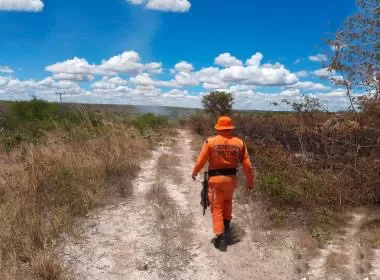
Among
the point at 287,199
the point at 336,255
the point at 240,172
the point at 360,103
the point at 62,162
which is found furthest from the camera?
the point at 240,172

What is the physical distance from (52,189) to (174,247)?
9.23 feet

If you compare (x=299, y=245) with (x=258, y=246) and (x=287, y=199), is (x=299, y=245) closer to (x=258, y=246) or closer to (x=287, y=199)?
(x=258, y=246)

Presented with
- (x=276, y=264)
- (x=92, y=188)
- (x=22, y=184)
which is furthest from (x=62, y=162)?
(x=276, y=264)

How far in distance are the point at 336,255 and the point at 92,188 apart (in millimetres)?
4667

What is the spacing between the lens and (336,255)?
527cm

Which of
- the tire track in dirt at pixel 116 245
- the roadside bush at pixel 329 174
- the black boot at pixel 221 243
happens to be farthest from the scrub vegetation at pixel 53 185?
the roadside bush at pixel 329 174

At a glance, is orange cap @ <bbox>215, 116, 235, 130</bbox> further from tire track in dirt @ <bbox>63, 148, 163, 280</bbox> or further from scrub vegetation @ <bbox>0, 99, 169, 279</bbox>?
scrub vegetation @ <bbox>0, 99, 169, 279</bbox>

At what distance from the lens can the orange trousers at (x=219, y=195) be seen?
568 cm

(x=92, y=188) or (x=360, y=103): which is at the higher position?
(x=360, y=103)

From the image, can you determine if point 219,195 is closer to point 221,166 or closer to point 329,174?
point 221,166

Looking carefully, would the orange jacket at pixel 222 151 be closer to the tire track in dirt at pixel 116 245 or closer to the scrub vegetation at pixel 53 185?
the tire track in dirt at pixel 116 245

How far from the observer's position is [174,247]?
565cm

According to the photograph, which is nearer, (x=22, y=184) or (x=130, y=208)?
(x=22, y=184)

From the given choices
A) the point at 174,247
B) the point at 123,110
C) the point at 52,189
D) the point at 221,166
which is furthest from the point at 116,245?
the point at 123,110
